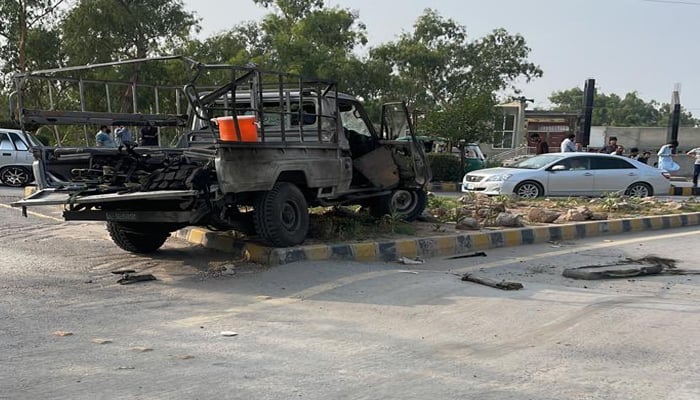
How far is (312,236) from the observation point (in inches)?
297

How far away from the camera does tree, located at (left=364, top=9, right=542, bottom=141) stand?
35812 millimetres

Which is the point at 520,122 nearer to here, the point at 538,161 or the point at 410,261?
the point at 538,161

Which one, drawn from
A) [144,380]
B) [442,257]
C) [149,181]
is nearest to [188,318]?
[144,380]

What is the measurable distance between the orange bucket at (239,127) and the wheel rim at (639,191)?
12017 millimetres

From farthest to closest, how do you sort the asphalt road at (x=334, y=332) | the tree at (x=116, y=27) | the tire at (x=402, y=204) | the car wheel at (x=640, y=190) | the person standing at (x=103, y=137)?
the tree at (x=116, y=27) → the car wheel at (x=640, y=190) → the person standing at (x=103, y=137) → the tire at (x=402, y=204) → the asphalt road at (x=334, y=332)

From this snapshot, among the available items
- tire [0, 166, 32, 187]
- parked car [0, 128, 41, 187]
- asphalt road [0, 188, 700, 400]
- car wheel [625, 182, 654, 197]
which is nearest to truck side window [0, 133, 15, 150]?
parked car [0, 128, 41, 187]

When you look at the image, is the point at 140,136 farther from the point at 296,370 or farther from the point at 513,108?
the point at 513,108

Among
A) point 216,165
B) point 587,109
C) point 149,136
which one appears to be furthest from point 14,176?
point 587,109

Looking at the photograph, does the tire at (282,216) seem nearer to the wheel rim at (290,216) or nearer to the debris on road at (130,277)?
the wheel rim at (290,216)

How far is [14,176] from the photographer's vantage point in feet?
53.6

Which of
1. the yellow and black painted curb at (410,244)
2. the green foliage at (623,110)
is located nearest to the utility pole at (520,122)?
the yellow and black painted curb at (410,244)

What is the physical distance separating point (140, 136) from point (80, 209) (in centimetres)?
271

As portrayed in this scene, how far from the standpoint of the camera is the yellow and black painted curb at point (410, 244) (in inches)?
259

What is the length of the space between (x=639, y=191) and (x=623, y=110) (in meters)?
91.5
